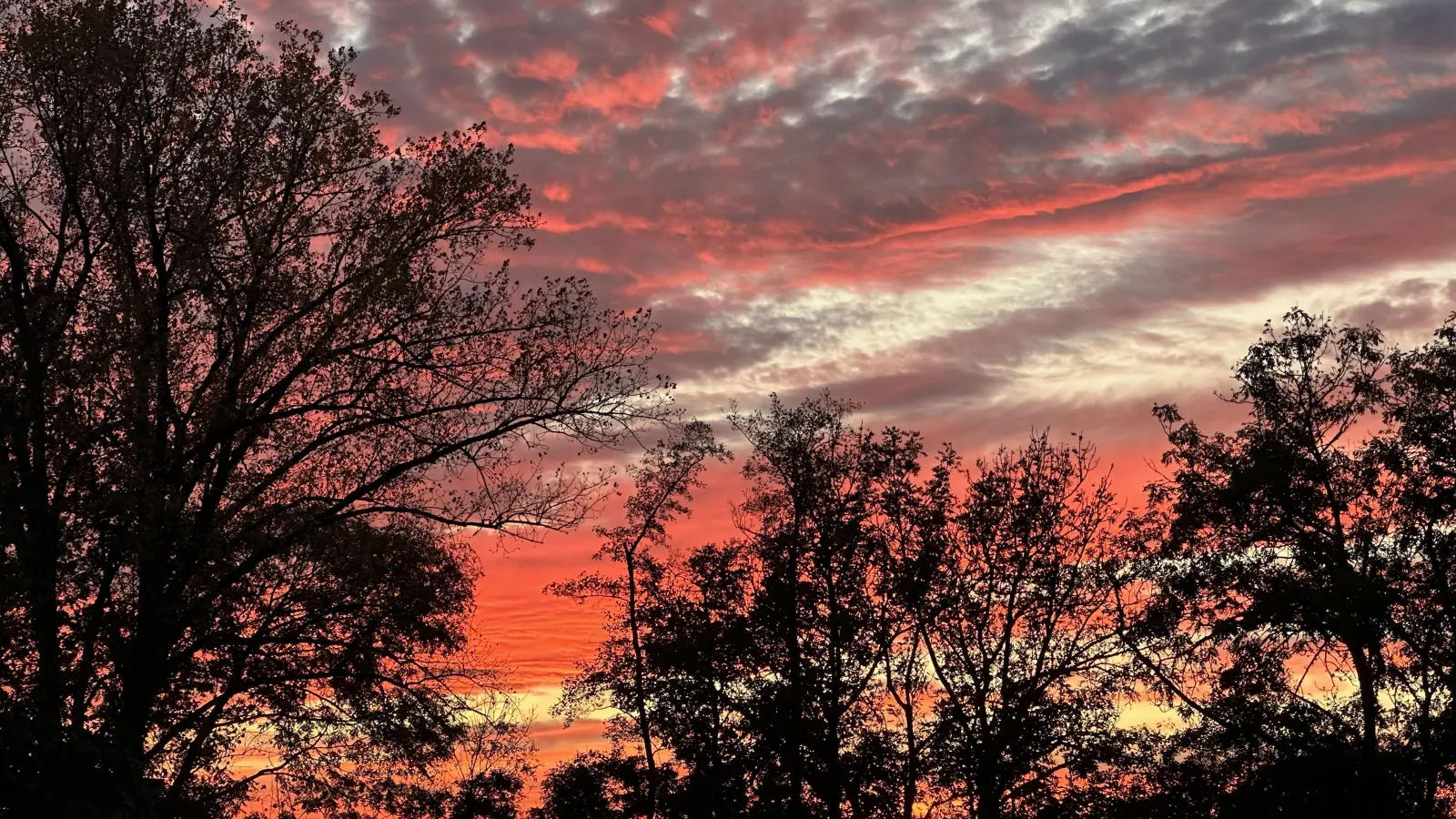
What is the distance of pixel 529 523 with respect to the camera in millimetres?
22016

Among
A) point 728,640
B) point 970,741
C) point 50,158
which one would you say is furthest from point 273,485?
point 970,741

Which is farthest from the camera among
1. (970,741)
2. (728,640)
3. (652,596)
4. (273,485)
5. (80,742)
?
(652,596)

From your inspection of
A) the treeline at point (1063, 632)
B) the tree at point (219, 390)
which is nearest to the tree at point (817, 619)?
the treeline at point (1063, 632)

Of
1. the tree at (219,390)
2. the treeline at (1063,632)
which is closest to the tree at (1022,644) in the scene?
the treeline at (1063,632)

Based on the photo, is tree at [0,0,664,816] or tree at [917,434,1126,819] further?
tree at [917,434,1126,819]

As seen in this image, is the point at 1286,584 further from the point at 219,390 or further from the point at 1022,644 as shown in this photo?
the point at 219,390

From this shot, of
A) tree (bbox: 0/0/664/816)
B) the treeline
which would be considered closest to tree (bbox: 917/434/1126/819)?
the treeline

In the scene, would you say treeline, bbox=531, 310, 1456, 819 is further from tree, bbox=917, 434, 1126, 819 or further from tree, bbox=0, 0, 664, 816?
tree, bbox=0, 0, 664, 816

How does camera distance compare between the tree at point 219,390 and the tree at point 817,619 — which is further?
the tree at point 817,619

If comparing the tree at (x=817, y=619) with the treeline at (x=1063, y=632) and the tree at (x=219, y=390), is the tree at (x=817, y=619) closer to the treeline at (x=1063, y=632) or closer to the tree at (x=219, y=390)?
the treeline at (x=1063, y=632)

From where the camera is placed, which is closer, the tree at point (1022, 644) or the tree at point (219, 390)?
the tree at point (219, 390)

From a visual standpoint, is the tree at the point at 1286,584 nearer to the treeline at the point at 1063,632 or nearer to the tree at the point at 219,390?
the treeline at the point at 1063,632

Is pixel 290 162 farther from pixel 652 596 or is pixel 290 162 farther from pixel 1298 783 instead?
pixel 1298 783

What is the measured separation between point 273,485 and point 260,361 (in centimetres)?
377
